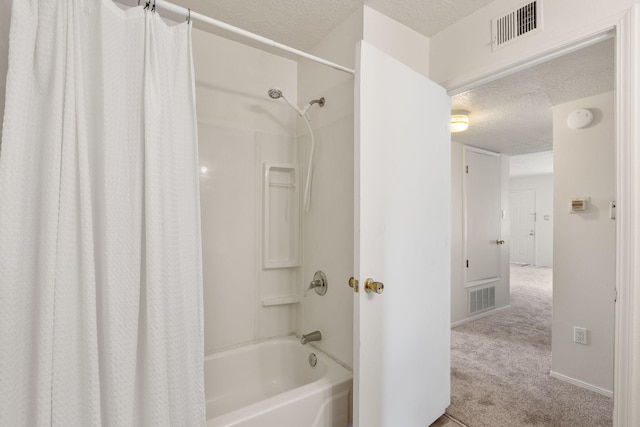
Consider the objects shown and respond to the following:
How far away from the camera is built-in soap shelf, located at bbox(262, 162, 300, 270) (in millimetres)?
2055

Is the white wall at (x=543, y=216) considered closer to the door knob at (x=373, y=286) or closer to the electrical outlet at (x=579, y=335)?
the electrical outlet at (x=579, y=335)

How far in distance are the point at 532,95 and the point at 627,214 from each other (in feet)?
5.94

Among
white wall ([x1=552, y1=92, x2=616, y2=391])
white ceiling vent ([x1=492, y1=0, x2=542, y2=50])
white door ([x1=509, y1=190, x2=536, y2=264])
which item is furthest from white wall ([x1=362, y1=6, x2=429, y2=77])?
white door ([x1=509, y1=190, x2=536, y2=264])

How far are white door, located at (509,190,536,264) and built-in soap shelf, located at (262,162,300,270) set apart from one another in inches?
296

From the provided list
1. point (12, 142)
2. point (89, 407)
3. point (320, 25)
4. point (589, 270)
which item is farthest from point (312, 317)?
point (589, 270)

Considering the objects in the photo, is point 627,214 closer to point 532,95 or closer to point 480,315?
point 532,95

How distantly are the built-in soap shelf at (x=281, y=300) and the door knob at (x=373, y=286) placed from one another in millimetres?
1019

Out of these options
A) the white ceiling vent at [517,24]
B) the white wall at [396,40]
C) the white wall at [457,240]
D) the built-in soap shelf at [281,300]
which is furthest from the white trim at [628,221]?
the white wall at [457,240]

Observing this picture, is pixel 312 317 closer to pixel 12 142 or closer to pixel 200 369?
pixel 200 369

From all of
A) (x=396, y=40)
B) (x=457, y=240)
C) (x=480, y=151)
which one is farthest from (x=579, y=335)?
(x=396, y=40)

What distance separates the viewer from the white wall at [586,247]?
218cm

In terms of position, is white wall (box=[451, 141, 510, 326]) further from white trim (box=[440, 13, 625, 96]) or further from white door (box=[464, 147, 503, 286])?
white trim (box=[440, 13, 625, 96])

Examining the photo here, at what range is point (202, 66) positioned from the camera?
6.10 feet

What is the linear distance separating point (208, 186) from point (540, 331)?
383cm
